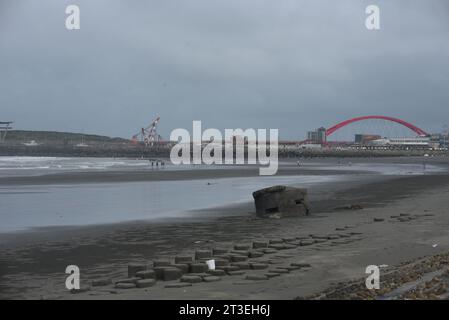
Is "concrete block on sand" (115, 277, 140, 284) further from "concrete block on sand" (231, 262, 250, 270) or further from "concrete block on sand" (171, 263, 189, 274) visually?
"concrete block on sand" (231, 262, 250, 270)

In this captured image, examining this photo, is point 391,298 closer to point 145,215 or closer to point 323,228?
point 323,228

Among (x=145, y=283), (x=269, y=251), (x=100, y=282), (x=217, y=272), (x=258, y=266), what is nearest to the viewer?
(x=145, y=283)

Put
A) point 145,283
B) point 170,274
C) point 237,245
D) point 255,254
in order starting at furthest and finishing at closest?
1. point 237,245
2. point 255,254
3. point 170,274
4. point 145,283

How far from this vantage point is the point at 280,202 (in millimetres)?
19297

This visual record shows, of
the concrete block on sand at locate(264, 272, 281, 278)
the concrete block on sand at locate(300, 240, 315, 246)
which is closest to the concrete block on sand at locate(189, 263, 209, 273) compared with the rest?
the concrete block on sand at locate(264, 272, 281, 278)

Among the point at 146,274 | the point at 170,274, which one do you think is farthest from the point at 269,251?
the point at 146,274

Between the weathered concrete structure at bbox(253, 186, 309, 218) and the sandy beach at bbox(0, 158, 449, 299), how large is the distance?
0.53 meters

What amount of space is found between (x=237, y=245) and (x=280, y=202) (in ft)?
21.2

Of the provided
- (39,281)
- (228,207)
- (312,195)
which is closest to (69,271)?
(39,281)

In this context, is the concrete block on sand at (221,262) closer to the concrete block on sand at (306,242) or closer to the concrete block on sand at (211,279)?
the concrete block on sand at (211,279)

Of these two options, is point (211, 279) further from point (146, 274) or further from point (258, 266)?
point (258, 266)

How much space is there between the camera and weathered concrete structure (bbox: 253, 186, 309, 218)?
19.2 meters

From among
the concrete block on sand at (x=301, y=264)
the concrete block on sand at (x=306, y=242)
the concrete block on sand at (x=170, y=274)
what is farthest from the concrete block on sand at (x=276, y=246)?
the concrete block on sand at (x=170, y=274)
